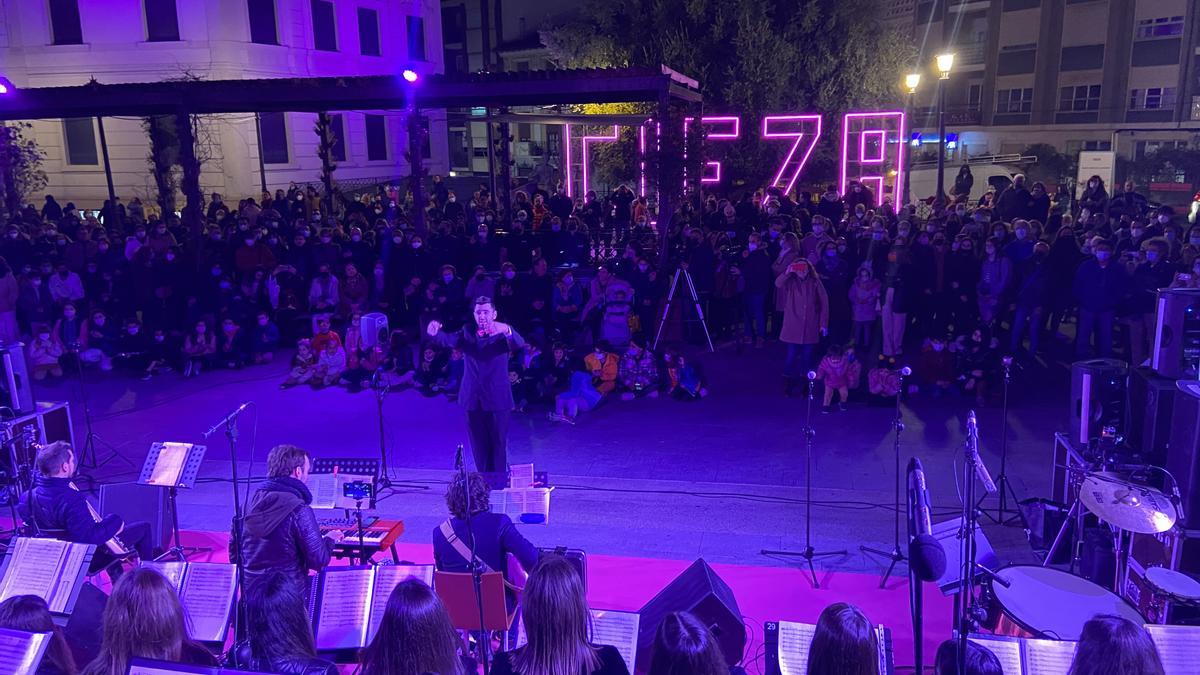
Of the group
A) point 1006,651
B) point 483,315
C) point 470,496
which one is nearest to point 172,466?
point 483,315

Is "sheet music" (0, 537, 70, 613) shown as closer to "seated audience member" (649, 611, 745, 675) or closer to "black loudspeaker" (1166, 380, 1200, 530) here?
"seated audience member" (649, 611, 745, 675)

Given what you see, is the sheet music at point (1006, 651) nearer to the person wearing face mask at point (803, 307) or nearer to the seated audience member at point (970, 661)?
the seated audience member at point (970, 661)

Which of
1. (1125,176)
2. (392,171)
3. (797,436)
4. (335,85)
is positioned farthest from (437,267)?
(1125,176)

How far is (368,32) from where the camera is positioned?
32656 millimetres

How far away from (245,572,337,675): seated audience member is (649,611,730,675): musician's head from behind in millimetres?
1542

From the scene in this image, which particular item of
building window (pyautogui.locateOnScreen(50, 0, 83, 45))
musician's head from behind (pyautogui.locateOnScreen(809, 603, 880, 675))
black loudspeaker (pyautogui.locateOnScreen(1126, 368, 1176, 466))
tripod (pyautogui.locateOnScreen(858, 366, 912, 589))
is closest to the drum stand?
tripod (pyautogui.locateOnScreen(858, 366, 912, 589))

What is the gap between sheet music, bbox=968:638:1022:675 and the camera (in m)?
4.39

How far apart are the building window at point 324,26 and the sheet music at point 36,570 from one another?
2704 cm

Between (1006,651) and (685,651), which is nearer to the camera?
(685,651)

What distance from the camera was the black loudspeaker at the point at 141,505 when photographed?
23.7 feet

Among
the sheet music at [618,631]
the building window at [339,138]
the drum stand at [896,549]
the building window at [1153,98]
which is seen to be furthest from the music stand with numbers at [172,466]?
the building window at [1153,98]

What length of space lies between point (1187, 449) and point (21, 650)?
6.58 meters

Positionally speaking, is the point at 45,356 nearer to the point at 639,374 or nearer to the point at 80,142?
the point at 639,374

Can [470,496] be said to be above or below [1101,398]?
below
